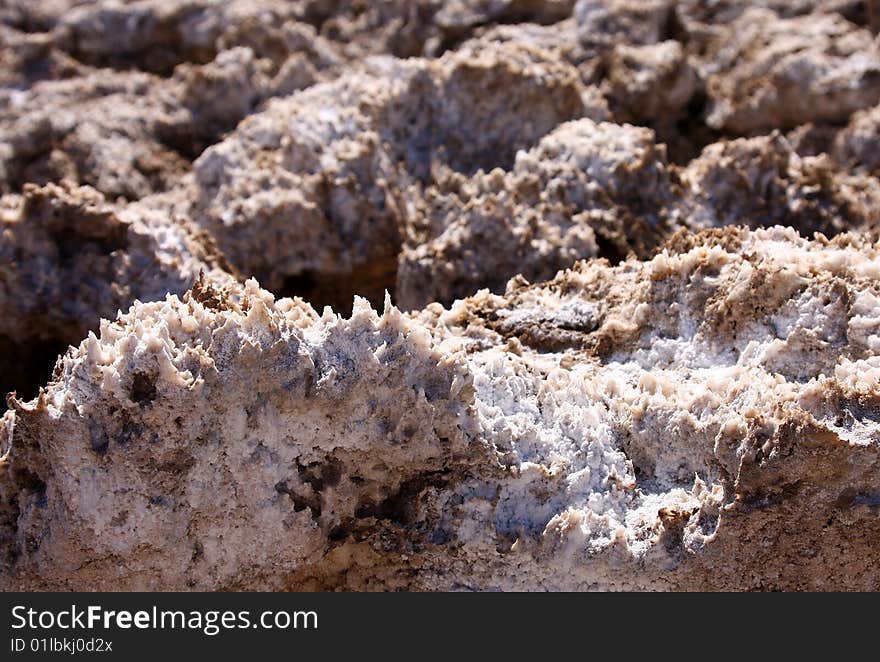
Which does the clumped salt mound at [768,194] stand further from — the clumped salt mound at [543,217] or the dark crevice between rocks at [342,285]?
the dark crevice between rocks at [342,285]

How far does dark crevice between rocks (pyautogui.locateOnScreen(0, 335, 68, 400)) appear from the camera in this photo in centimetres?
313

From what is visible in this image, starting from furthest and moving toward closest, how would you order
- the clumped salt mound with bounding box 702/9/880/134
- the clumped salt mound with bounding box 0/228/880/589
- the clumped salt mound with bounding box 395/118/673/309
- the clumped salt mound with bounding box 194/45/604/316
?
1. the clumped salt mound with bounding box 702/9/880/134
2. the clumped salt mound with bounding box 194/45/604/316
3. the clumped salt mound with bounding box 395/118/673/309
4. the clumped salt mound with bounding box 0/228/880/589

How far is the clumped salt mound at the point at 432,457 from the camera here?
1818mm

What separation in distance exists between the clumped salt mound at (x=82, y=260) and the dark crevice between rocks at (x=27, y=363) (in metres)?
0.06

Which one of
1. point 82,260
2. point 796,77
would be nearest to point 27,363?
point 82,260

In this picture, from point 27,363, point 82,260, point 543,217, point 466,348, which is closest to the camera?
point 466,348

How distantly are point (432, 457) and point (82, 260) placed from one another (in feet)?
5.05

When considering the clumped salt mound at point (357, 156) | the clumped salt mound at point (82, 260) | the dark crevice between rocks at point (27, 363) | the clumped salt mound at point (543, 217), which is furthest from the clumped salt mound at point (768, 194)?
the dark crevice between rocks at point (27, 363)

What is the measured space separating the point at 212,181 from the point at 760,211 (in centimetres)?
164

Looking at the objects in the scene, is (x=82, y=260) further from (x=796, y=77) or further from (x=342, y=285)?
(x=796, y=77)

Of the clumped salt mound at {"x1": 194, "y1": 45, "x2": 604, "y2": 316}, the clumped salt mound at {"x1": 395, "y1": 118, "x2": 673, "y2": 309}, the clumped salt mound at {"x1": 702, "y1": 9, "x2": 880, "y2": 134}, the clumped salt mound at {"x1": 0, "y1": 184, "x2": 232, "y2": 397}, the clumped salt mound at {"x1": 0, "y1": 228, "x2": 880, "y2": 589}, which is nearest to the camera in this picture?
the clumped salt mound at {"x1": 0, "y1": 228, "x2": 880, "y2": 589}

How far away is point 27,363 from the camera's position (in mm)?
3166

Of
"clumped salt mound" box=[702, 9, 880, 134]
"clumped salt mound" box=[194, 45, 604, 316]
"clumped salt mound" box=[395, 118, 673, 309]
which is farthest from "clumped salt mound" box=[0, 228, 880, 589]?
"clumped salt mound" box=[702, 9, 880, 134]

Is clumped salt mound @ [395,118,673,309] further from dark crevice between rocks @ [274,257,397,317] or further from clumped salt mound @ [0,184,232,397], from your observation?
clumped salt mound @ [0,184,232,397]
